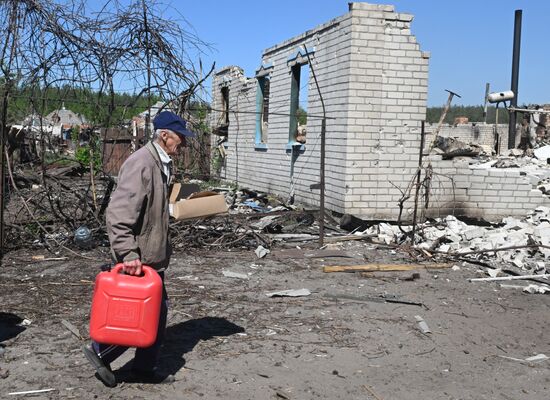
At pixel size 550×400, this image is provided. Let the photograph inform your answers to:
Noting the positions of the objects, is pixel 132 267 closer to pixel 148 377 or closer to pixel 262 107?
pixel 148 377

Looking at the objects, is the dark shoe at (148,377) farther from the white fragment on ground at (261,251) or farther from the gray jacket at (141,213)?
the white fragment on ground at (261,251)

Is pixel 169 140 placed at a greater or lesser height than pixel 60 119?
lesser

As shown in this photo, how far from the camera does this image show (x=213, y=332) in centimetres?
488

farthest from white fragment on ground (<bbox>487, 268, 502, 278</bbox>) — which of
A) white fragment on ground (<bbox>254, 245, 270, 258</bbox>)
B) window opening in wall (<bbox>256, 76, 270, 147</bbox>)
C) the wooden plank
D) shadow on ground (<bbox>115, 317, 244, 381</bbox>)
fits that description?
window opening in wall (<bbox>256, 76, 270, 147</bbox>)

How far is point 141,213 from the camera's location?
143 inches

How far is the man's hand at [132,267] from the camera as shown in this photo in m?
3.53

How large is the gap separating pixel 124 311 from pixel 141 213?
0.60 meters

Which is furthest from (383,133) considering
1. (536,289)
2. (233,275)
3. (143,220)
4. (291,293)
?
(143,220)

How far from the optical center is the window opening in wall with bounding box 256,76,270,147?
1491 cm

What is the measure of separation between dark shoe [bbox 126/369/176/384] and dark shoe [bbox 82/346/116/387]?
0.15m

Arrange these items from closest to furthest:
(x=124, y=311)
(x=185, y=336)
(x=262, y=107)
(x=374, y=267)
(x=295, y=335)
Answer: (x=124, y=311)
(x=185, y=336)
(x=295, y=335)
(x=374, y=267)
(x=262, y=107)

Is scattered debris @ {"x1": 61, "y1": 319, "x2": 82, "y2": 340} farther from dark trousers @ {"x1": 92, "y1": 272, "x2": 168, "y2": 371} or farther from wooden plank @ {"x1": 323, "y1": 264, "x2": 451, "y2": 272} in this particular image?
wooden plank @ {"x1": 323, "y1": 264, "x2": 451, "y2": 272}

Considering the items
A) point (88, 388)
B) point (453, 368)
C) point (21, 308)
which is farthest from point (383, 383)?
point (21, 308)

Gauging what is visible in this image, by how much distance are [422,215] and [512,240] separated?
1549 mm
